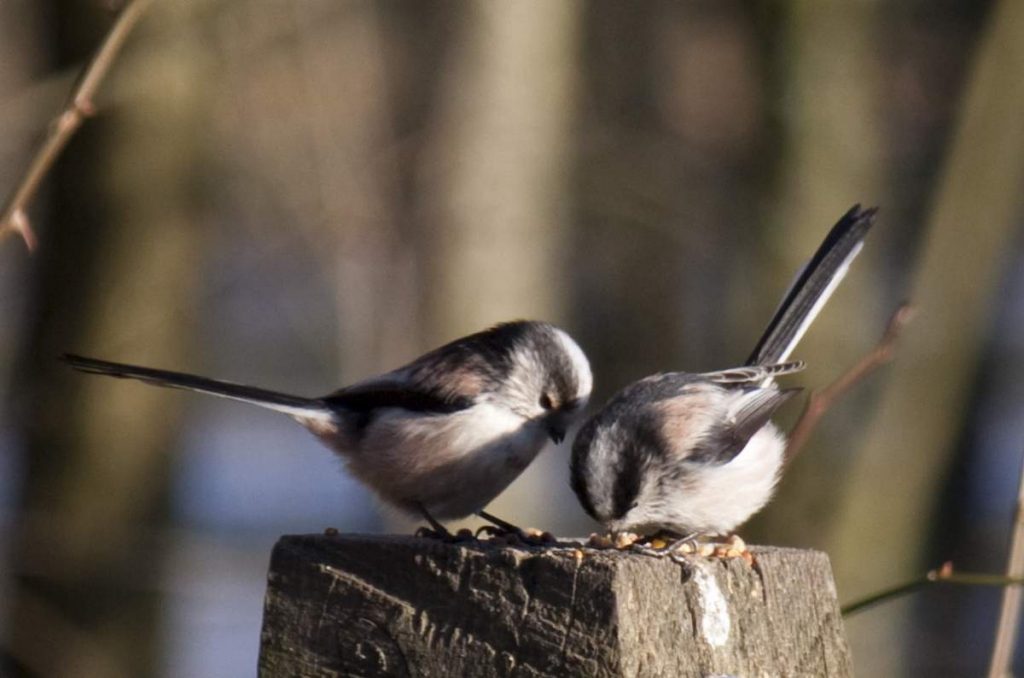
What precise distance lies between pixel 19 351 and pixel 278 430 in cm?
814

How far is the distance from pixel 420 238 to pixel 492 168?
0.49 meters

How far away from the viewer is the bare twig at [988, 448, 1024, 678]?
250 centimetres

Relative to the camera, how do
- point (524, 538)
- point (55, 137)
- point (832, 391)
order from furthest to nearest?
1. point (832, 391)
2. point (55, 137)
3. point (524, 538)

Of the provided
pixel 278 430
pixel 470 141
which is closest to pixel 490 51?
pixel 470 141

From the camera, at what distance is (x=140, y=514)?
→ 19.0ft

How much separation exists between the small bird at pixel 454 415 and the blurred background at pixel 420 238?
240 cm

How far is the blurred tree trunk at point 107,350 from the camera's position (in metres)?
5.63

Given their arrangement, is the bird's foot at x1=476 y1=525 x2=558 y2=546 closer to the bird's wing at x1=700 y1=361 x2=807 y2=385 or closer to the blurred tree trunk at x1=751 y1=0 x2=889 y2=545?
the bird's wing at x1=700 y1=361 x2=807 y2=385

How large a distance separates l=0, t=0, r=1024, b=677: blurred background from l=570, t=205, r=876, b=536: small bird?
2566 millimetres

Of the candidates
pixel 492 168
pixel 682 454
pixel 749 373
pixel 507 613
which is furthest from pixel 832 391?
pixel 492 168

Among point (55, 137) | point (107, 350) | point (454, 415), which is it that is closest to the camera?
point (55, 137)

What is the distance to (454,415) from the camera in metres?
3.49

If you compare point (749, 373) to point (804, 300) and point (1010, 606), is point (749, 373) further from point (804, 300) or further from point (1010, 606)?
point (1010, 606)

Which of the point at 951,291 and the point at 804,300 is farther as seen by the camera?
the point at 951,291
